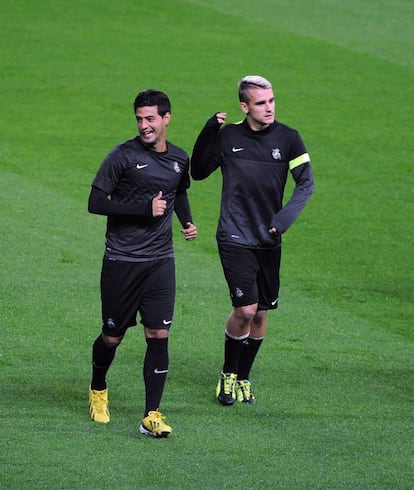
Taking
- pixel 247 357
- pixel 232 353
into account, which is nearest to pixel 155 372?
pixel 232 353

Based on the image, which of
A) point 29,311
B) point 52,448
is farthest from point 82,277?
point 52,448

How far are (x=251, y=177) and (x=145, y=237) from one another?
36.1 inches

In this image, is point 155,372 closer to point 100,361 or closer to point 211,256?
point 100,361

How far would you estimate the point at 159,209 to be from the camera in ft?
26.2

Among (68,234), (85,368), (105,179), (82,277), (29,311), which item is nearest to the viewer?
(105,179)

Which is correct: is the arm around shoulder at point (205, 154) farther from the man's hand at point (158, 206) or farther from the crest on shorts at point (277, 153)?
the man's hand at point (158, 206)

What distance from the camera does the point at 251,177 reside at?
8758 mm

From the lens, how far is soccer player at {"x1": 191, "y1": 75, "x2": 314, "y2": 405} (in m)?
8.76

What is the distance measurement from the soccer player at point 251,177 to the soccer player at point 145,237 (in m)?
0.50

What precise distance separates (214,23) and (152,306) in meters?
17.3

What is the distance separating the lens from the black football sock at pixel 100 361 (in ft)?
27.8

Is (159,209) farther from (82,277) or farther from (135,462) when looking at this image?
(82,277)

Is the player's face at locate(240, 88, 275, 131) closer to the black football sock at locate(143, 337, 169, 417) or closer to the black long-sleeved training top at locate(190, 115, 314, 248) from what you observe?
the black long-sleeved training top at locate(190, 115, 314, 248)

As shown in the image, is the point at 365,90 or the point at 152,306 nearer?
the point at 152,306
